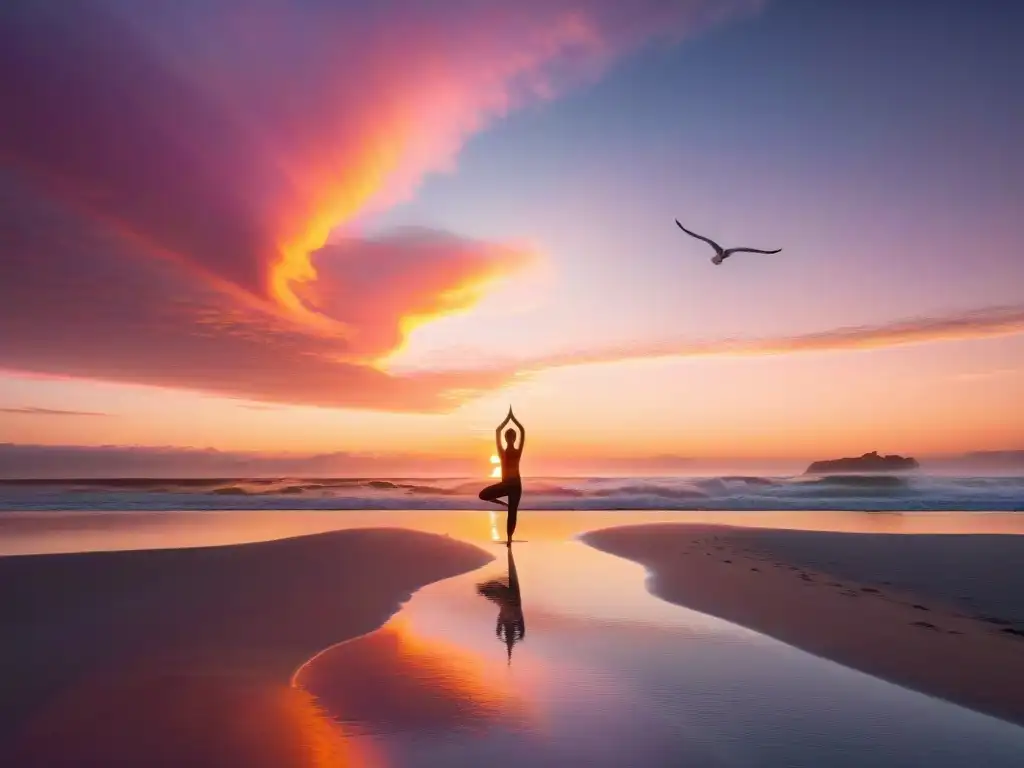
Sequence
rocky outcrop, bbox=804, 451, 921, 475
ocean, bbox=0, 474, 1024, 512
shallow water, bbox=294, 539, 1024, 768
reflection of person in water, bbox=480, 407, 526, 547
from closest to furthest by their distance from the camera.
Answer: shallow water, bbox=294, 539, 1024, 768 → reflection of person in water, bbox=480, 407, 526, 547 → ocean, bbox=0, 474, 1024, 512 → rocky outcrop, bbox=804, 451, 921, 475

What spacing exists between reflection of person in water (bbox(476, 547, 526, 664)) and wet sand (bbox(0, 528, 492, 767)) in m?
1.25

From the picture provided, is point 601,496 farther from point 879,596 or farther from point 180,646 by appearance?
point 180,646

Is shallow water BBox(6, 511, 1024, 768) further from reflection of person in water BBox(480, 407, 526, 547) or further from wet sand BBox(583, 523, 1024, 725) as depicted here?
reflection of person in water BBox(480, 407, 526, 547)

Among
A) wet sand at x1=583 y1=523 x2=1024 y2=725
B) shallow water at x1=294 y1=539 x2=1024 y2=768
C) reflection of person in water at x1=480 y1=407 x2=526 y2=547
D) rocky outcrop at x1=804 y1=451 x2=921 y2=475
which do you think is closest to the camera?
shallow water at x1=294 y1=539 x2=1024 y2=768

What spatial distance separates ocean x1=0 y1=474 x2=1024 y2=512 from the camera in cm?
3344

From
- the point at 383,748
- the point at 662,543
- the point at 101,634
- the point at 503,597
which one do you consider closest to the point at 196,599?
the point at 101,634

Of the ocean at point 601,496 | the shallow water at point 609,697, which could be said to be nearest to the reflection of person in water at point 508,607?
the shallow water at point 609,697

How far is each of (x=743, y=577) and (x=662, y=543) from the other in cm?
507

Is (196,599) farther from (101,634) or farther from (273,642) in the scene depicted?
(273,642)

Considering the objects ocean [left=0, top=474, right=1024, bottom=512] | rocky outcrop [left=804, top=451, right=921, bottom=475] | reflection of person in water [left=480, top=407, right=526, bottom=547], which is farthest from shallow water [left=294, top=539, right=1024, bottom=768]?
rocky outcrop [left=804, top=451, right=921, bottom=475]

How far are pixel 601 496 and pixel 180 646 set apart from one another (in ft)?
113

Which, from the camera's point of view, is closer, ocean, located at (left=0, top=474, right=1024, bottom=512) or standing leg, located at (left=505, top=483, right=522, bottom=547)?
standing leg, located at (left=505, top=483, right=522, bottom=547)

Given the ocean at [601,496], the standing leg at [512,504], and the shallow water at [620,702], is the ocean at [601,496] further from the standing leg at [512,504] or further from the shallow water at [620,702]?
the shallow water at [620,702]

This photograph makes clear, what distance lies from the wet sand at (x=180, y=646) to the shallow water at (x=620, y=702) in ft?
1.81
